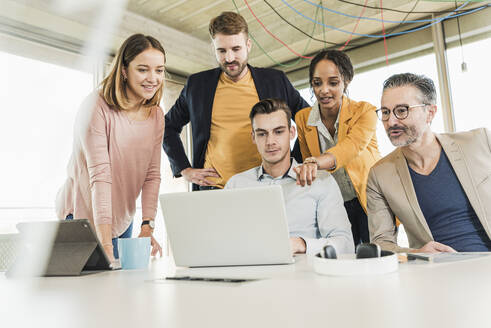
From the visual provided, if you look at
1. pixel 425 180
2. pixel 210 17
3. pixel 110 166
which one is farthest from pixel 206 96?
pixel 210 17

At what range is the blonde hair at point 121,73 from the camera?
1.67 metres

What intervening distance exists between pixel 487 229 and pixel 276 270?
0.87 m

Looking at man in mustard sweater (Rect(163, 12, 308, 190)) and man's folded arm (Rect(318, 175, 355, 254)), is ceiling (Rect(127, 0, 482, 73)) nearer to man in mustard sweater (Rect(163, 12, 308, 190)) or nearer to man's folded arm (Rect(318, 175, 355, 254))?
man in mustard sweater (Rect(163, 12, 308, 190))

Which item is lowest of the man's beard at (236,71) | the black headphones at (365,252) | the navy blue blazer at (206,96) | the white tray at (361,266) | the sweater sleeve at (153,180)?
the white tray at (361,266)

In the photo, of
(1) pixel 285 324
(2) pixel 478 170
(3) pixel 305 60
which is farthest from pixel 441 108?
(1) pixel 285 324

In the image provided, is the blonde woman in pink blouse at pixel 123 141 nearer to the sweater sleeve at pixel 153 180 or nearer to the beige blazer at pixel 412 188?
the sweater sleeve at pixel 153 180

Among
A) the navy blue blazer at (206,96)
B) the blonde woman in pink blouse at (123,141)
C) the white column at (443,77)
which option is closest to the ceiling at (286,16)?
the white column at (443,77)

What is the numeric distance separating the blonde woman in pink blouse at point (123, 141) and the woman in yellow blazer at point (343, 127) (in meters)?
0.71

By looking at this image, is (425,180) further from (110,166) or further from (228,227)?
(110,166)

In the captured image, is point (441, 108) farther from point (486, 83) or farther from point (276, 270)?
point (276, 270)

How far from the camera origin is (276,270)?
99 centimetres

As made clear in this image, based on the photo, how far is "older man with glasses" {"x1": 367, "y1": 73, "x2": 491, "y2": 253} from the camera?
4.97 feet

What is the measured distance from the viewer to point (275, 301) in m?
0.64

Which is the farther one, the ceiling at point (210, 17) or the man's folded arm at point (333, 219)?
the ceiling at point (210, 17)
